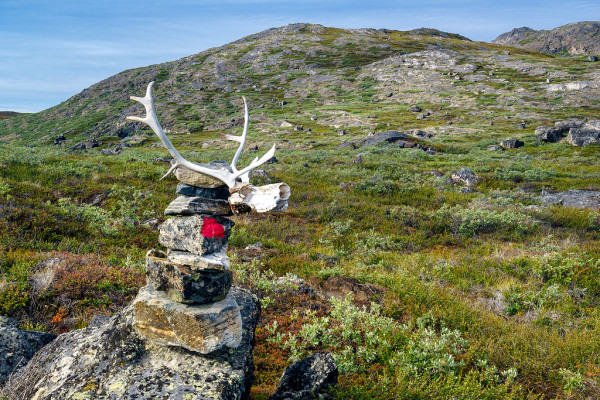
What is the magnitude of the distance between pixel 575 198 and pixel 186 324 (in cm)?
Result: 2085

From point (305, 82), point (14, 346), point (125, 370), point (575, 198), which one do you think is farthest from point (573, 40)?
point (14, 346)

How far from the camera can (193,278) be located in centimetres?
373

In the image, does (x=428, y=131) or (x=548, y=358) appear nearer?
(x=548, y=358)

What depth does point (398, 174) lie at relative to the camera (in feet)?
76.0

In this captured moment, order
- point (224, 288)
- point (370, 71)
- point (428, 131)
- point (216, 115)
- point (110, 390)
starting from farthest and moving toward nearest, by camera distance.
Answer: point (370, 71), point (216, 115), point (428, 131), point (224, 288), point (110, 390)

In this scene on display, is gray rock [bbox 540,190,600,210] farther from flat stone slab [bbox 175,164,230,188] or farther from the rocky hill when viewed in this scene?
the rocky hill

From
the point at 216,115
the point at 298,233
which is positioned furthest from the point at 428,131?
the point at 216,115

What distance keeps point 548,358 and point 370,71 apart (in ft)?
325

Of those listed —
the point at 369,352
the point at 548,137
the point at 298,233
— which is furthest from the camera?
the point at 548,137

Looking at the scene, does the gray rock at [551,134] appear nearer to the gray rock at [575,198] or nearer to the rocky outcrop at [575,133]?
the rocky outcrop at [575,133]

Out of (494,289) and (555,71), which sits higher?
(555,71)

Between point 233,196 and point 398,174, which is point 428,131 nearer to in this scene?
point 398,174

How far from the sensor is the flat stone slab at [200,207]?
366 centimetres

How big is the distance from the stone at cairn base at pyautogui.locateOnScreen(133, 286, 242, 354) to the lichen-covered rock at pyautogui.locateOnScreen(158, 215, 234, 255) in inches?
26.7
